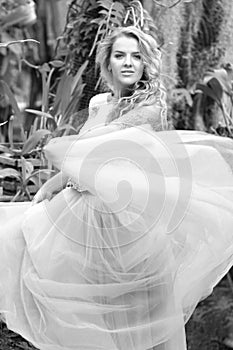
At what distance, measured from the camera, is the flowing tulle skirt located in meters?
1.36

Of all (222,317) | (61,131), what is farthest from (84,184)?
(222,317)

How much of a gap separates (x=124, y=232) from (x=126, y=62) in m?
0.36

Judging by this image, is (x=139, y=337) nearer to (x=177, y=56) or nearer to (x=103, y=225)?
(x=103, y=225)

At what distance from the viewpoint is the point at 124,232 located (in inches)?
54.8

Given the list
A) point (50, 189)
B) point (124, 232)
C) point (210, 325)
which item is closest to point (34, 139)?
point (50, 189)

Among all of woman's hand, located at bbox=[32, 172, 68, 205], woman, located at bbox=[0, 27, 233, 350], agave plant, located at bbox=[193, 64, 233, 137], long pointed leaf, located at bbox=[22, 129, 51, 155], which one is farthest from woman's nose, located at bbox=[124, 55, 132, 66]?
agave plant, located at bbox=[193, 64, 233, 137]

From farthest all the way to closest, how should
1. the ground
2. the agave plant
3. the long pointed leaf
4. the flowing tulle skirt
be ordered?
the agave plant < the ground < the long pointed leaf < the flowing tulle skirt

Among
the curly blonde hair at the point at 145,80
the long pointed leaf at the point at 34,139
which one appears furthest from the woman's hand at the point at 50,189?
the long pointed leaf at the point at 34,139

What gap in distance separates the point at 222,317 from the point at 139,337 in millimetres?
1149

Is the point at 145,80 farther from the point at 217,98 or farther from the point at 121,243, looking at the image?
the point at 217,98

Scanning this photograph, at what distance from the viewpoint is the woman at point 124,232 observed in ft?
4.48

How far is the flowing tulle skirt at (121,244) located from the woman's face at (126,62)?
143 millimetres

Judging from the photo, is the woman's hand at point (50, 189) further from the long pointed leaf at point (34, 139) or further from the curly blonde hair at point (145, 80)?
the long pointed leaf at point (34, 139)

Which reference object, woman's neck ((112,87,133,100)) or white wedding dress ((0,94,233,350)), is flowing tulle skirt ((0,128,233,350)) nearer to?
white wedding dress ((0,94,233,350))
